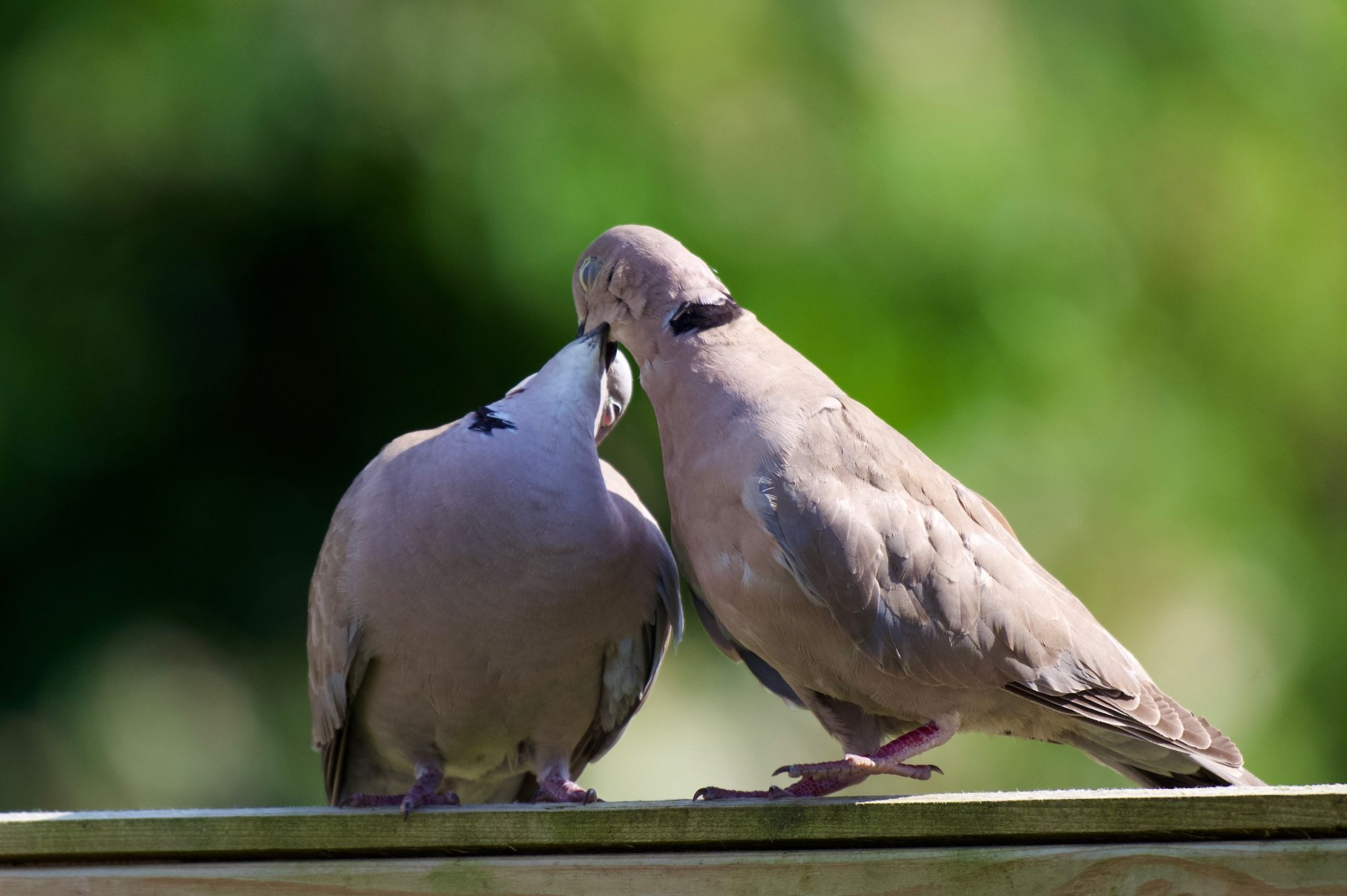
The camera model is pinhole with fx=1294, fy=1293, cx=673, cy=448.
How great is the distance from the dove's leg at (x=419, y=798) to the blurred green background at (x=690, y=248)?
2.12m

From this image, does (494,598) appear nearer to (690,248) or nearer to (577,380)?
(577,380)

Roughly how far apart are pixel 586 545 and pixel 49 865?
3.26 ft

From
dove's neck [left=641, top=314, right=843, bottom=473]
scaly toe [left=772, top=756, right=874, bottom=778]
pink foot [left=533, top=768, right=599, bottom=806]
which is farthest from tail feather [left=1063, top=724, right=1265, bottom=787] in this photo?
pink foot [left=533, top=768, right=599, bottom=806]

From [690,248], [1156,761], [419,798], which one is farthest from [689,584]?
[690,248]

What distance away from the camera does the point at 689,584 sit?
236 cm

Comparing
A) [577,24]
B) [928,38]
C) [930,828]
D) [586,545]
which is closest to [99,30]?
[577,24]

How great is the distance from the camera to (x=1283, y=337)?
5.50m

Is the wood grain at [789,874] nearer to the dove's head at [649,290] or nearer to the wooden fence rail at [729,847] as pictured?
the wooden fence rail at [729,847]

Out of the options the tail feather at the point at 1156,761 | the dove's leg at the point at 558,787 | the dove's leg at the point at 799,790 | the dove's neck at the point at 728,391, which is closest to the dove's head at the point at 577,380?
the dove's neck at the point at 728,391

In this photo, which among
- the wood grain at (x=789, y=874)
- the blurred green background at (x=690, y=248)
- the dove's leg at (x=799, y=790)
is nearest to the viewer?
the wood grain at (x=789, y=874)

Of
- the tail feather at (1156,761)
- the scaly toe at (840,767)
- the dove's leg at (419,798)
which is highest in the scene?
the tail feather at (1156,761)

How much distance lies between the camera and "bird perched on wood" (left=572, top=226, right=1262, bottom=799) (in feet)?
6.73

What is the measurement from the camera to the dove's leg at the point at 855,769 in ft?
6.52

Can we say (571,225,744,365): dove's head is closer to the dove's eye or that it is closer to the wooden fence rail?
the dove's eye
